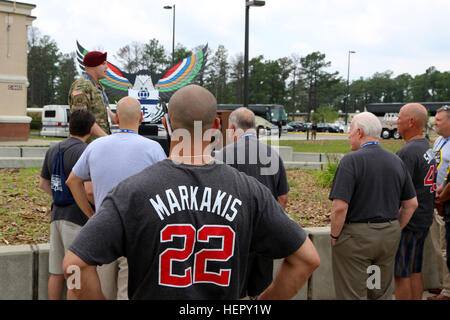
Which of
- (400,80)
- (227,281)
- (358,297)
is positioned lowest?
(358,297)

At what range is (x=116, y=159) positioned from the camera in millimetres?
3436

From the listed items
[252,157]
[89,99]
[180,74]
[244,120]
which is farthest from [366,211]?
[180,74]

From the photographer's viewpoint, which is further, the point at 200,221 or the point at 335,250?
the point at 335,250

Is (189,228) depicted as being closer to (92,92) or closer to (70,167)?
(70,167)

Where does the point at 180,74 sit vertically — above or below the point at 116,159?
above

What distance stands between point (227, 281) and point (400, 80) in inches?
6344

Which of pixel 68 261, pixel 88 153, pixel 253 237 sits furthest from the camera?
pixel 88 153

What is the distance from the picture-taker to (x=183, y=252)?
187 cm

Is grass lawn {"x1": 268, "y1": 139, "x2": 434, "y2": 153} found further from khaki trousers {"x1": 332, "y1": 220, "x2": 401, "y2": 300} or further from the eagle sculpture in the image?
khaki trousers {"x1": 332, "y1": 220, "x2": 401, "y2": 300}

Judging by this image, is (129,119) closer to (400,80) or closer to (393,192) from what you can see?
(393,192)

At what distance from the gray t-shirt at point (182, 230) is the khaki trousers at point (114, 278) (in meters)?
1.76

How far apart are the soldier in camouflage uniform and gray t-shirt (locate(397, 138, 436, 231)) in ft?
9.79

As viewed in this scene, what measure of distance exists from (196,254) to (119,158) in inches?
67.4

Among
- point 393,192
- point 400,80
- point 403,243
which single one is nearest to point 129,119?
point 393,192
